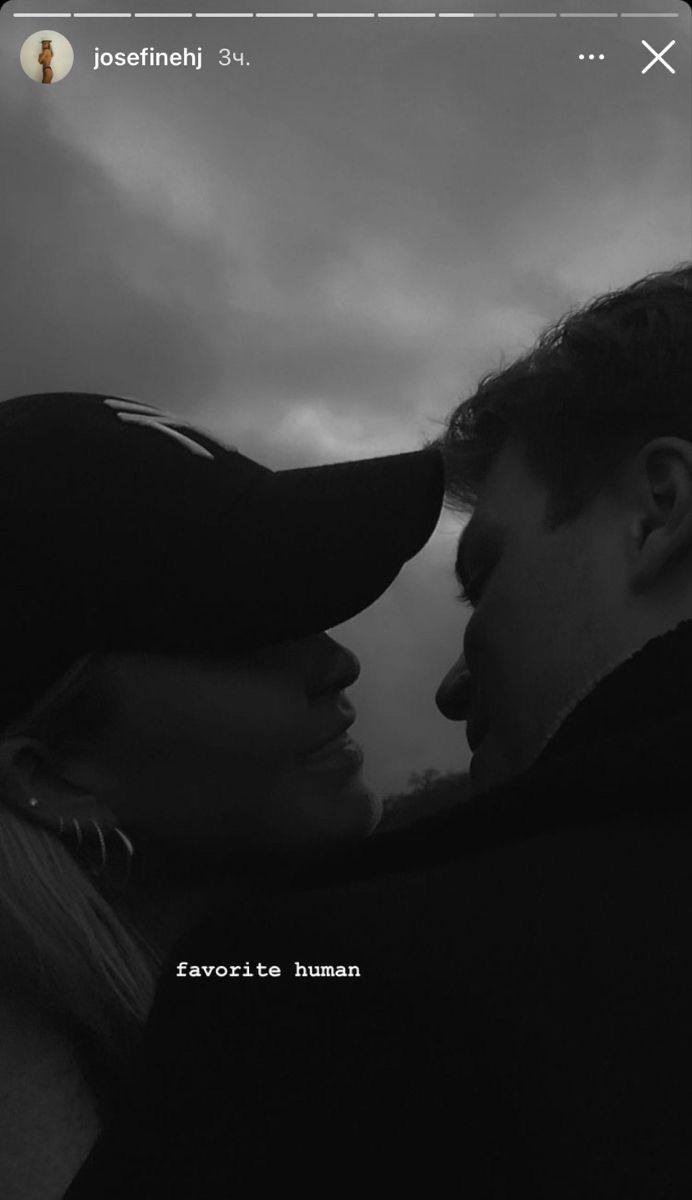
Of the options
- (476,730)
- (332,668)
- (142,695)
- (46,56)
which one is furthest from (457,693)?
(46,56)

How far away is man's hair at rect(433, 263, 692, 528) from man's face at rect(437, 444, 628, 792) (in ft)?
0.10

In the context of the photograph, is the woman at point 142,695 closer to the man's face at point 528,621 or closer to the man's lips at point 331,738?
the man's lips at point 331,738

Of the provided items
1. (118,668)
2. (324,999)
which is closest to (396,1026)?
(324,999)

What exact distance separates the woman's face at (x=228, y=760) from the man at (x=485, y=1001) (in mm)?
63

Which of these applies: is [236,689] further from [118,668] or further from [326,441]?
[326,441]

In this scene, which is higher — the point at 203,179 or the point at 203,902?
the point at 203,179

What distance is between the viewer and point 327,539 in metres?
0.74

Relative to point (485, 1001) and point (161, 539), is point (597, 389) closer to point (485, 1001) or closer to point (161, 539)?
point (161, 539)

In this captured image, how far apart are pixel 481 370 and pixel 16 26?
514 mm

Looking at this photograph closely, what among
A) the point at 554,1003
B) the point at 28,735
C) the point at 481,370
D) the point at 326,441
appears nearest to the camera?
the point at 554,1003

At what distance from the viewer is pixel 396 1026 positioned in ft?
1.83

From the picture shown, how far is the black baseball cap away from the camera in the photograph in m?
0.69

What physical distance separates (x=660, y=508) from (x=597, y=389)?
0.54 feet

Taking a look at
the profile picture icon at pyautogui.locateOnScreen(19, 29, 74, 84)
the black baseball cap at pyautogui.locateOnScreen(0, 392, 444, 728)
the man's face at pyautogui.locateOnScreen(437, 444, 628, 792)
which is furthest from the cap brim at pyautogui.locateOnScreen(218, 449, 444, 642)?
the profile picture icon at pyautogui.locateOnScreen(19, 29, 74, 84)
